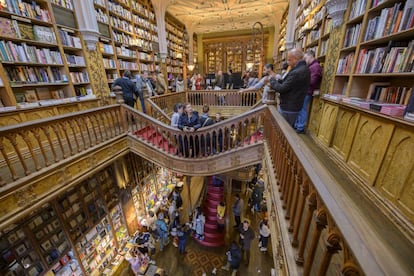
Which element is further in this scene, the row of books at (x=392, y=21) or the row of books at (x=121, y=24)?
the row of books at (x=121, y=24)

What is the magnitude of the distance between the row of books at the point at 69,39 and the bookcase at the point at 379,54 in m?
5.20

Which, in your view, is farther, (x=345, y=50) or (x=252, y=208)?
(x=252, y=208)

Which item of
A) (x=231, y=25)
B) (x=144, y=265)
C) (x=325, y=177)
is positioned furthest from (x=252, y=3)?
(x=144, y=265)

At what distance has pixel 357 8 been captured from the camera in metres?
2.31

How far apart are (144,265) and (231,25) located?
37.8 feet

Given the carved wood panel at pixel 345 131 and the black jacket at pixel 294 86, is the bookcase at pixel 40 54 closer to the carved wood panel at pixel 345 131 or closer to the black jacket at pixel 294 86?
the black jacket at pixel 294 86

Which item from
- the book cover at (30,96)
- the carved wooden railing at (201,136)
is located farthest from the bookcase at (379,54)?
the book cover at (30,96)

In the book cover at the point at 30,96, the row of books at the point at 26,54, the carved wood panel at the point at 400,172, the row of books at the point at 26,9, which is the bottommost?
the carved wood panel at the point at 400,172

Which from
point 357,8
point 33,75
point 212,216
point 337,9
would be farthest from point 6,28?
point 212,216

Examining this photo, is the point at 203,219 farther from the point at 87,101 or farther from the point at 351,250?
the point at 351,250

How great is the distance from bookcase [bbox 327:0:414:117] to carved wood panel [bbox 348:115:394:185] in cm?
18

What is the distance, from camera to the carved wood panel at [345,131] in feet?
7.67

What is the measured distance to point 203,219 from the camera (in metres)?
4.90

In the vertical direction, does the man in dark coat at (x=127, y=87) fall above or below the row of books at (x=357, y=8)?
below
